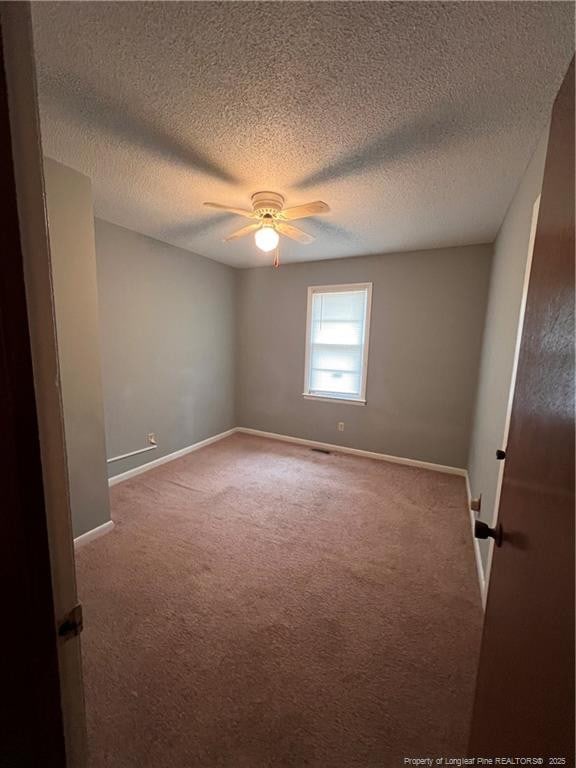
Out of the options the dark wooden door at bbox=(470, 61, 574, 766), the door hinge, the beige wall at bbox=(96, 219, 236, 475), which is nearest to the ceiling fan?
the beige wall at bbox=(96, 219, 236, 475)

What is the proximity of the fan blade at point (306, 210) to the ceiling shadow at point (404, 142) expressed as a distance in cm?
17

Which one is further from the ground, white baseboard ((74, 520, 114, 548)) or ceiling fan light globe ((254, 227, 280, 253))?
ceiling fan light globe ((254, 227, 280, 253))

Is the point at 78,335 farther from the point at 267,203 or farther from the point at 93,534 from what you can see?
the point at 267,203

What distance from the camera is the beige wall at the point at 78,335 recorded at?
1.88 m

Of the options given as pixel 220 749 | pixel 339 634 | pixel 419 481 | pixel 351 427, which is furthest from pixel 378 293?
A: pixel 220 749

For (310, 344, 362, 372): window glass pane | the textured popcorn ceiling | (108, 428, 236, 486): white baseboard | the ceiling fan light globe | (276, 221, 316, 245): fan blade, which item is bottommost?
(108, 428, 236, 486): white baseboard

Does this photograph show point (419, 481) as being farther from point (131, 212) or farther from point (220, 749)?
point (131, 212)

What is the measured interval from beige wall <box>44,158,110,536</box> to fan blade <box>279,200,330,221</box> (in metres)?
1.30

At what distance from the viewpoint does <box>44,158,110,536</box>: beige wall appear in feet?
6.17

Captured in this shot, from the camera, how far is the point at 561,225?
25.5 inches

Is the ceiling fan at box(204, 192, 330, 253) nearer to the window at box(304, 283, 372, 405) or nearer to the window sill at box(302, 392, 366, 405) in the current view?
the window at box(304, 283, 372, 405)

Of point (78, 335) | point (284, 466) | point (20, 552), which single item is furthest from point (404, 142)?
point (284, 466)

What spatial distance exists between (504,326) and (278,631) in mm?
2262

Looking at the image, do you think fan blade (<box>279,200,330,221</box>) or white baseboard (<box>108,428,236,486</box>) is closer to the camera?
fan blade (<box>279,200,330,221</box>)
